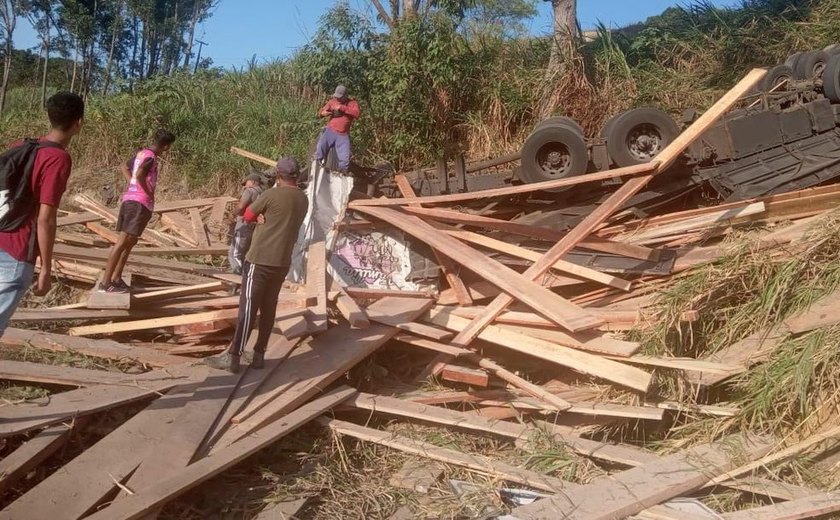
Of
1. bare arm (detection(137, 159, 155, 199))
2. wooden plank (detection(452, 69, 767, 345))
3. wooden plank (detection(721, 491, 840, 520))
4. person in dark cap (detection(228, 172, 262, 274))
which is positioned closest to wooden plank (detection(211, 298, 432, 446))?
wooden plank (detection(452, 69, 767, 345))

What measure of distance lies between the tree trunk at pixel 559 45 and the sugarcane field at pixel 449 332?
11.7 ft

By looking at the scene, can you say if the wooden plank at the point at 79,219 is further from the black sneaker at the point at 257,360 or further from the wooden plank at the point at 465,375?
the wooden plank at the point at 465,375

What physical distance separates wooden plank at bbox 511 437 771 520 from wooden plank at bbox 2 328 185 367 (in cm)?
284

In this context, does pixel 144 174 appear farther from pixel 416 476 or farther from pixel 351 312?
pixel 416 476

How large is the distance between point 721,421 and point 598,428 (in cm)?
78

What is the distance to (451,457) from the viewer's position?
4566mm

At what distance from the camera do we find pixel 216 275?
6953 mm

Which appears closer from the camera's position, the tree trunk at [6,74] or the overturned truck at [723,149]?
the overturned truck at [723,149]

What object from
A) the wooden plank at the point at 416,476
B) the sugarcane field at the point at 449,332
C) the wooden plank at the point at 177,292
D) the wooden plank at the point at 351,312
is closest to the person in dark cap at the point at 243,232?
Result: the sugarcane field at the point at 449,332

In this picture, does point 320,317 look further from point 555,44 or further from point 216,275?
point 555,44

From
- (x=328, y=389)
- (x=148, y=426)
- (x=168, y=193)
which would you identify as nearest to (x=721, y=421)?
(x=328, y=389)

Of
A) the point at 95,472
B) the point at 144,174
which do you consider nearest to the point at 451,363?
the point at 95,472

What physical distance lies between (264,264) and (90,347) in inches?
63.7

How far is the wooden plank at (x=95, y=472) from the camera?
3.47 meters
